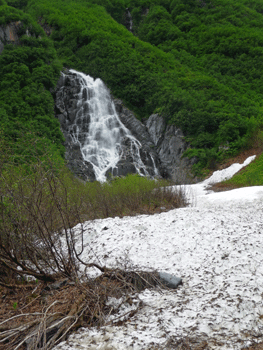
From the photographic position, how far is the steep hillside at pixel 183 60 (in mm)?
20250

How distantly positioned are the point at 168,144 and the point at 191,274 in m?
18.4

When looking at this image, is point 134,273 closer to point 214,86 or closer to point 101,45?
point 214,86

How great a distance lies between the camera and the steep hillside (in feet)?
66.4

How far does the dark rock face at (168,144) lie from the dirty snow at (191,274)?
14.1 m

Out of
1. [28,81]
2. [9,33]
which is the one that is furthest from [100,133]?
[9,33]

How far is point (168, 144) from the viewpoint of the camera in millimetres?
21234

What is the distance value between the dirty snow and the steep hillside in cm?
1437

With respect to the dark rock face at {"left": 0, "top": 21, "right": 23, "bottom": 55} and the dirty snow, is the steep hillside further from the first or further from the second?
the dirty snow

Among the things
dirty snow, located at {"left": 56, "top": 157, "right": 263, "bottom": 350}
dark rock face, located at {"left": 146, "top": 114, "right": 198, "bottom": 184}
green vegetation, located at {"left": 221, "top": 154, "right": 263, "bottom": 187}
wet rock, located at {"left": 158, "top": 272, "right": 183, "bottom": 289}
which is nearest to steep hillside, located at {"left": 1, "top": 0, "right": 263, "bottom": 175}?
dark rock face, located at {"left": 146, "top": 114, "right": 198, "bottom": 184}

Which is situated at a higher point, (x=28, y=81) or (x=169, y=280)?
(x=28, y=81)

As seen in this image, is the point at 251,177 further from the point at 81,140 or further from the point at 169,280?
the point at 81,140

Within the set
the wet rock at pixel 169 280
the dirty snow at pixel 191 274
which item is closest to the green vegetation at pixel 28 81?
the dirty snow at pixel 191 274

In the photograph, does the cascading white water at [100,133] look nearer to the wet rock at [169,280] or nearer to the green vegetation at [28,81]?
the green vegetation at [28,81]

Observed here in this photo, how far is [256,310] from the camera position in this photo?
259 centimetres
